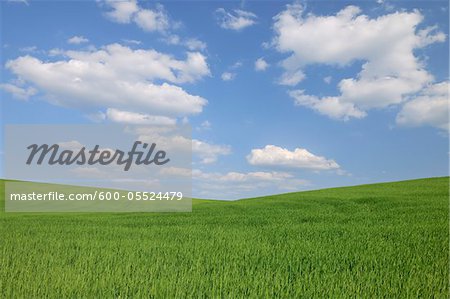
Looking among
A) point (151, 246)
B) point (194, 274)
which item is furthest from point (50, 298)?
point (151, 246)

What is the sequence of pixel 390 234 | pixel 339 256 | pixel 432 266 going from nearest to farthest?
pixel 432 266 < pixel 339 256 < pixel 390 234

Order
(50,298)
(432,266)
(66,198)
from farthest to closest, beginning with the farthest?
(66,198)
(432,266)
(50,298)

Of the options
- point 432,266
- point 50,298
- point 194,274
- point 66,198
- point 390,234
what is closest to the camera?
point 50,298

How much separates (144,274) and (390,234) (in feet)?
25.0

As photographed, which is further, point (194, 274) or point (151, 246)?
point (151, 246)

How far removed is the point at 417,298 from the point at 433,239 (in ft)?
16.0

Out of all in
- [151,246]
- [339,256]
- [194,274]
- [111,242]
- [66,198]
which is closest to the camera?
[194,274]

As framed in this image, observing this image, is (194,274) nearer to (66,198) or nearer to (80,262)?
(80,262)

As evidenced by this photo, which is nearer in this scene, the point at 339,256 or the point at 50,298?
the point at 50,298

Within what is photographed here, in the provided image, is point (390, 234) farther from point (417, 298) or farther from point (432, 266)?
point (417, 298)

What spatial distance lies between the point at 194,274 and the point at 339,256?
10.8 feet

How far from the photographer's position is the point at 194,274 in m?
6.33

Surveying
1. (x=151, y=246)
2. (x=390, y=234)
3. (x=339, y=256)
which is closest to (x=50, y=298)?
(x=151, y=246)

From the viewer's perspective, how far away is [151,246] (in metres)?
8.70
